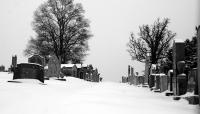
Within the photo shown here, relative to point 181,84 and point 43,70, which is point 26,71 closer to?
point 43,70

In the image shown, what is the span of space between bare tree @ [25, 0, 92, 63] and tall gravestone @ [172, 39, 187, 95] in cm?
3217

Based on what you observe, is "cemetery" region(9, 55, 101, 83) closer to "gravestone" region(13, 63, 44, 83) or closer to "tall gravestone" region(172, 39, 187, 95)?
"gravestone" region(13, 63, 44, 83)

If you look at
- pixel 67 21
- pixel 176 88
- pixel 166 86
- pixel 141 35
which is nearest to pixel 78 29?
pixel 67 21

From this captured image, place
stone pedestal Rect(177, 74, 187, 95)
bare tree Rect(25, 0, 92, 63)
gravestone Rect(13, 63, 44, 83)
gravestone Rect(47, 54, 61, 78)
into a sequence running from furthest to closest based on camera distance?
1. bare tree Rect(25, 0, 92, 63)
2. gravestone Rect(47, 54, 61, 78)
3. gravestone Rect(13, 63, 44, 83)
4. stone pedestal Rect(177, 74, 187, 95)

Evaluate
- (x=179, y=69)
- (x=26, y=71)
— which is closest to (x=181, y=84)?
(x=179, y=69)

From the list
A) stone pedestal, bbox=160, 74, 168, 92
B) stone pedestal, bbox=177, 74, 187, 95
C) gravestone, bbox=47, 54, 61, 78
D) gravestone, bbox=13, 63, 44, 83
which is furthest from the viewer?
gravestone, bbox=47, 54, 61, 78

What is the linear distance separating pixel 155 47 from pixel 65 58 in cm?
1278

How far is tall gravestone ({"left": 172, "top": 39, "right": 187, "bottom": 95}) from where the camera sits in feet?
42.9

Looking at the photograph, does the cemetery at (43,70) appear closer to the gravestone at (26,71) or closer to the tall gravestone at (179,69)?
the gravestone at (26,71)

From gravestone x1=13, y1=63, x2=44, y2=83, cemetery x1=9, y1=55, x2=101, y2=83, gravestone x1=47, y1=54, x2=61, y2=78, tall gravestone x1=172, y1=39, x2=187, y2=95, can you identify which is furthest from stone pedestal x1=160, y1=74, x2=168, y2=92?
gravestone x1=47, y1=54, x2=61, y2=78

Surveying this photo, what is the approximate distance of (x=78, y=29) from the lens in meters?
46.2

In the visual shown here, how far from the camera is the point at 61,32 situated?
4600 cm

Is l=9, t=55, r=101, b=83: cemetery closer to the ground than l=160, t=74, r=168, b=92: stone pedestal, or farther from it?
farther from it

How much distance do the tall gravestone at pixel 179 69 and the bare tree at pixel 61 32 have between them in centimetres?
3217
